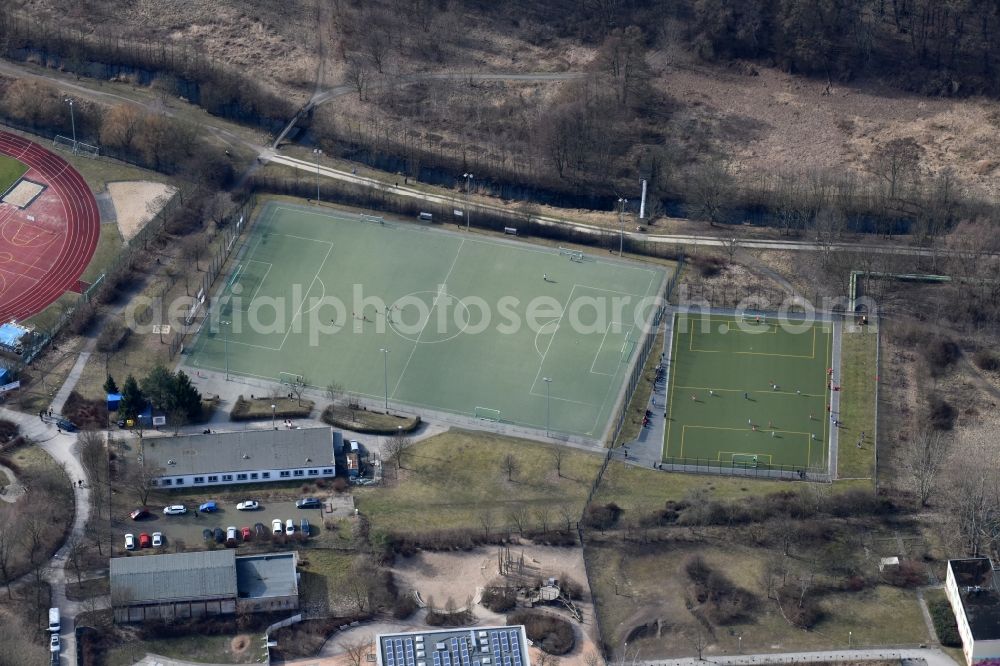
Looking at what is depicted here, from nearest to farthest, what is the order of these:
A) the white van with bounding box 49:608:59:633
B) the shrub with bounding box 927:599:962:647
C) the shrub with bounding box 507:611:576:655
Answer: the white van with bounding box 49:608:59:633 < the shrub with bounding box 507:611:576:655 < the shrub with bounding box 927:599:962:647

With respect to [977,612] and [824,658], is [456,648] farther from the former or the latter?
[977,612]

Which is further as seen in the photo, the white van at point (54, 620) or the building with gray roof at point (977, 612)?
the white van at point (54, 620)

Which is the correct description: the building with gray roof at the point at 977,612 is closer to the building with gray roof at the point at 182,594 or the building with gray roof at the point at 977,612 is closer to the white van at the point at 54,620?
the building with gray roof at the point at 182,594

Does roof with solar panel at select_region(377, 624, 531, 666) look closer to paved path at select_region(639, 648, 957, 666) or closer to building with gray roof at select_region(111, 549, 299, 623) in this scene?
paved path at select_region(639, 648, 957, 666)

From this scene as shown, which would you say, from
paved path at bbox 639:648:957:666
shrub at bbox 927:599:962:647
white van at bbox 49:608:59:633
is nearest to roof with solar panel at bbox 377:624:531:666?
paved path at bbox 639:648:957:666

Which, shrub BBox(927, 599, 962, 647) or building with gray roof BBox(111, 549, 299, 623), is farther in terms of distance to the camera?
building with gray roof BBox(111, 549, 299, 623)

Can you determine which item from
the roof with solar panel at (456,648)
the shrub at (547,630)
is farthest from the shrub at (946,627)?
the roof with solar panel at (456,648)

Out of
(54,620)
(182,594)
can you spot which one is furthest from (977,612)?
(54,620)
